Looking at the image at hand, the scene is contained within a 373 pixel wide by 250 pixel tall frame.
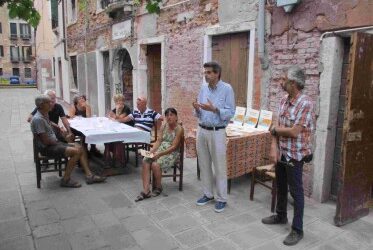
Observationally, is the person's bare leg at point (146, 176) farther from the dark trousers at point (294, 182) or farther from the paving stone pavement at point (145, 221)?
the dark trousers at point (294, 182)

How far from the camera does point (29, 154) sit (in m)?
6.84

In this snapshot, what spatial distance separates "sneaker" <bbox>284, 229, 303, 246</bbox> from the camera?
3281mm

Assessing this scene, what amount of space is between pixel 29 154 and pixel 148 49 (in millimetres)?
3685

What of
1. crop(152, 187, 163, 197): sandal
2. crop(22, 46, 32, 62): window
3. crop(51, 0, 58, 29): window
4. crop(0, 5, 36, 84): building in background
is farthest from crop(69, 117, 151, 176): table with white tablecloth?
crop(22, 46, 32, 62): window

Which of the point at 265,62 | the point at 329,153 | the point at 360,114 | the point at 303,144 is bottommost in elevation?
the point at 329,153

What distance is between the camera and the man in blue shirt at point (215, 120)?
3.80 meters

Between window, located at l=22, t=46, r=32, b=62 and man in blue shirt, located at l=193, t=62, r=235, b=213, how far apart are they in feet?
154

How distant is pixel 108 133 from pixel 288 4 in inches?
119

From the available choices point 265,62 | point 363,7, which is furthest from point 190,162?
point 363,7

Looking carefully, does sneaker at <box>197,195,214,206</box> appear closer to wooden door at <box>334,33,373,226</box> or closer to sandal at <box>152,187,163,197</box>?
sandal at <box>152,187,163,197</box>

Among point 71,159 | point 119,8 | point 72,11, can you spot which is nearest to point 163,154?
point 71,159

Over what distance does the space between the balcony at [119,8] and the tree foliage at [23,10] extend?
5.80 m

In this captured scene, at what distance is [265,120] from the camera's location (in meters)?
4.94

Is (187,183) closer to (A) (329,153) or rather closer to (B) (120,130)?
(B) (120,130)
